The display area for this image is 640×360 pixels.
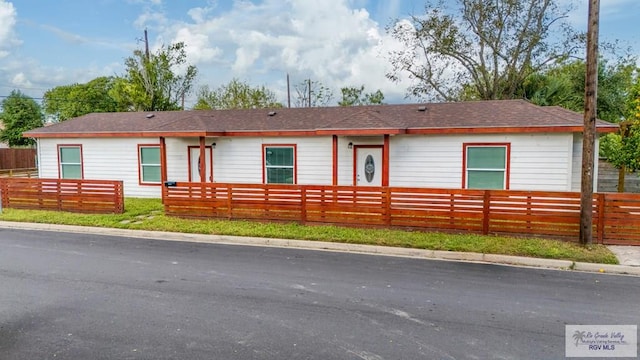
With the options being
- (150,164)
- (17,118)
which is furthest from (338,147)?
(17,118)

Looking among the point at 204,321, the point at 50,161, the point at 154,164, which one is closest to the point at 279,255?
the point at 204,321

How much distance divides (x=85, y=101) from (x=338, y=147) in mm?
42634

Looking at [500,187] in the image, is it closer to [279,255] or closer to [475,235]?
[475,235]

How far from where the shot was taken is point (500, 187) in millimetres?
11703

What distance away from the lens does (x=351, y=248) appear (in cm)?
851

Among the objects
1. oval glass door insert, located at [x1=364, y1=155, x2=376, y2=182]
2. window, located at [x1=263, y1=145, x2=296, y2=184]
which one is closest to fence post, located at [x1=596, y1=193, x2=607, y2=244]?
oval glass door insert, located at [x1=364, y1=155, x2=376, y2=182]

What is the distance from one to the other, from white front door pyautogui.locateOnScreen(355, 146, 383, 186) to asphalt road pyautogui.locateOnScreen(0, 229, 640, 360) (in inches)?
210

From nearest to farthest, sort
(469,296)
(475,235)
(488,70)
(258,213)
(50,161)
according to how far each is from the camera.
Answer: (469,296)
(475,235)
(258,213)
(50,161)
(488,70)

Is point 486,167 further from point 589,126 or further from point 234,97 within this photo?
point 234,97

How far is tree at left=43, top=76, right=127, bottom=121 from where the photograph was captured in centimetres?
4431

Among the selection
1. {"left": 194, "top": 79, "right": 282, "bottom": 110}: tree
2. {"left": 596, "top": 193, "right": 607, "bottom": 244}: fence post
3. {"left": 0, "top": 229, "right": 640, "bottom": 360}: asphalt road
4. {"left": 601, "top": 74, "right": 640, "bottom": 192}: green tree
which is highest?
{"left": 194, "top": 79, "right": 282, "bottom": 110}: tree

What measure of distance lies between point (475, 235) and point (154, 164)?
36.9 ft

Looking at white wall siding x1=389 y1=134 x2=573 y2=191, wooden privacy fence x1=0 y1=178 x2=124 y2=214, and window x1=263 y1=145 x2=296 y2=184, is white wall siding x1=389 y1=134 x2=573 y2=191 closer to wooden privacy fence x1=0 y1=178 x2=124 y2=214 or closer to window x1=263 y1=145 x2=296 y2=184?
window x1=263 y1=145 x2=296 y2=184

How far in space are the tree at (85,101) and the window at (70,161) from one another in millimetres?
25433
